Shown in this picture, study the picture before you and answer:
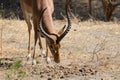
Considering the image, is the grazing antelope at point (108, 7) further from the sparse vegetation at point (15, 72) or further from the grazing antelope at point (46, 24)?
the sparse vegetation at point (15, 72)

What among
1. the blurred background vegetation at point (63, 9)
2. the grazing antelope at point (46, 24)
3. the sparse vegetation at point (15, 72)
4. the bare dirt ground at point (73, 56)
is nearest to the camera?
the sparse vegetation at point (15, 72)

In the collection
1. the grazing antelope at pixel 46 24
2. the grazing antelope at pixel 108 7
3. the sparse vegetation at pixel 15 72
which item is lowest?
the sparse vegetation at pixel 15 72

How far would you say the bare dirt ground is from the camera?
346 inches

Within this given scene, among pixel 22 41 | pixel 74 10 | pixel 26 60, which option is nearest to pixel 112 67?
pixel 26 60

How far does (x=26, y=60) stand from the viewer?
10680 mm

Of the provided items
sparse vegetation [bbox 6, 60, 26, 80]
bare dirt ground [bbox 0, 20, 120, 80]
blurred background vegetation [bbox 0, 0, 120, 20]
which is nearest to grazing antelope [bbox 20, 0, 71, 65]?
bare dirt ground [bbox 0, 20, 120, 80]

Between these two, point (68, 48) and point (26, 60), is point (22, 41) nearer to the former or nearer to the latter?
point (68, 48)

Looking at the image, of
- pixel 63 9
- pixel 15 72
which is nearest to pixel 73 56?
pixel 15 72

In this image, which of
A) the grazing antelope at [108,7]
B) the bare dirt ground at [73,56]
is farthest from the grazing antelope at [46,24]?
the grazing antelope at [108,7]

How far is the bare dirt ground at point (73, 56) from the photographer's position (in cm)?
879

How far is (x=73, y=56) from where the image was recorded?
1106 centimetres

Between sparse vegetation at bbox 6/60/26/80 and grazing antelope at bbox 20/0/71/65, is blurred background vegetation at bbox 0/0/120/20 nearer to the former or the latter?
grazing antelope at bbox 20/0/71/65

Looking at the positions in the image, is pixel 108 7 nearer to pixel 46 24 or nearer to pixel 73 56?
pixel 73 56

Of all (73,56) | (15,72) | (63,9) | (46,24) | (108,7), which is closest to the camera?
(15,72)
